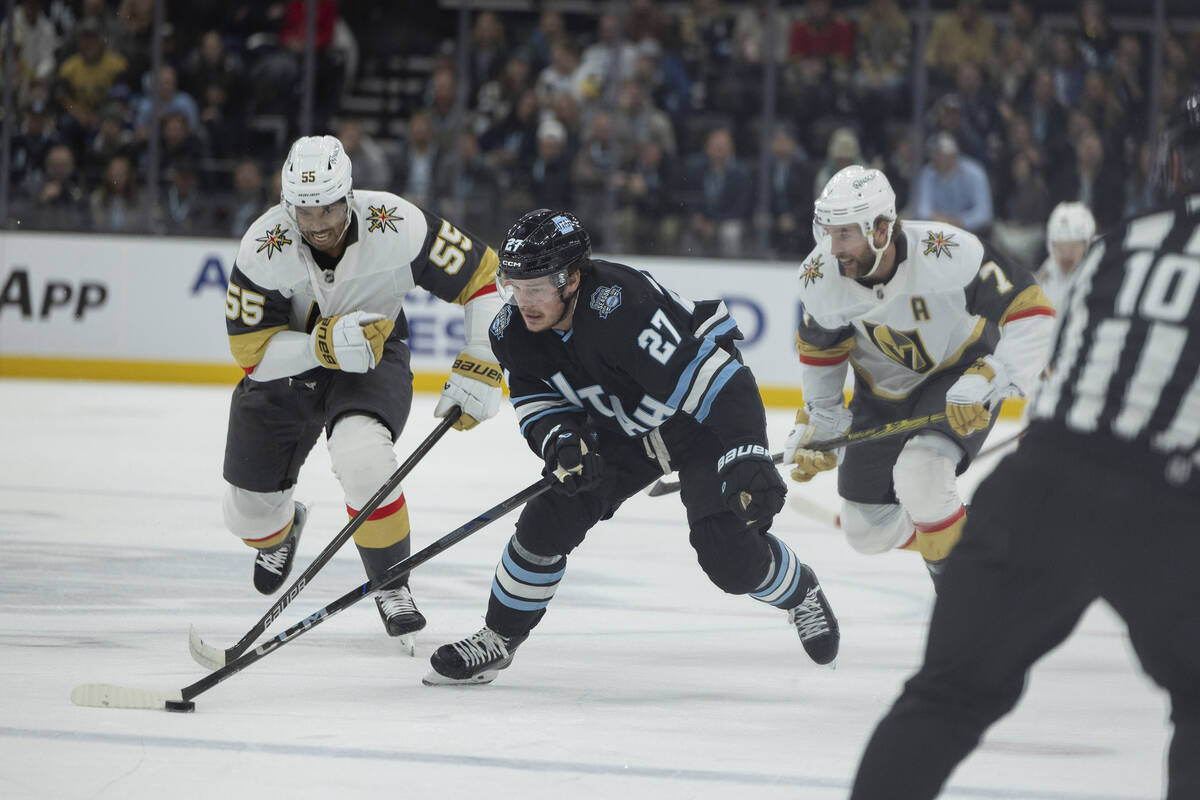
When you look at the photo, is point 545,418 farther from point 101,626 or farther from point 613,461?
point 101,626

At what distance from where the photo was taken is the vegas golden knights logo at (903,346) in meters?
3.67

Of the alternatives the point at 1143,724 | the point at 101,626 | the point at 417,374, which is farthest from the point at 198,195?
the point at 1143,724

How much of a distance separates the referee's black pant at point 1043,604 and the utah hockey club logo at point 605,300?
4.54 ft

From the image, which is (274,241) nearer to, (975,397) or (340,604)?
(340,604)

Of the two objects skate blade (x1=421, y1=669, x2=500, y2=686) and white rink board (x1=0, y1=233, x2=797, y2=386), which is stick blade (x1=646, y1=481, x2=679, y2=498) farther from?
white rink board (x1=0, y1=233, x2=797, y2=386)

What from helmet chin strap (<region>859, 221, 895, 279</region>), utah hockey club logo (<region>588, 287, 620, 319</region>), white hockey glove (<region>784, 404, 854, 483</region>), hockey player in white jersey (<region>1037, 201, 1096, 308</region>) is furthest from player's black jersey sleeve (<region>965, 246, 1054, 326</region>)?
hockey player in white jersey (<region>1037, 201, 1096, 308</region>)

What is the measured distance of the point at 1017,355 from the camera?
3.64m

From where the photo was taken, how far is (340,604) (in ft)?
10.1

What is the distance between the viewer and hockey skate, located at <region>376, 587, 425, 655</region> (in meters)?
3.41

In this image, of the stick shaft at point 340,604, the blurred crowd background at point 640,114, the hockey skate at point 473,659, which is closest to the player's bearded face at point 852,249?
the stick shaft at point 340,604

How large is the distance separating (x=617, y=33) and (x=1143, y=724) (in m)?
6.97

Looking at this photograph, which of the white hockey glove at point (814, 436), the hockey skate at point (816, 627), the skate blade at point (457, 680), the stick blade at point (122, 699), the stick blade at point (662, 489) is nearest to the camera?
the stick blade at point (122, 699)

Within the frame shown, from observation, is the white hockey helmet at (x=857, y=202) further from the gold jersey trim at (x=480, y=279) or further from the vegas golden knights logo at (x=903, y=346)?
the gold jersey trim at (x=480, y=279)

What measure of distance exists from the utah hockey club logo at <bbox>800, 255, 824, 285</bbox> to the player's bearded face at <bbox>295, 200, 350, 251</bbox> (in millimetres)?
1042
